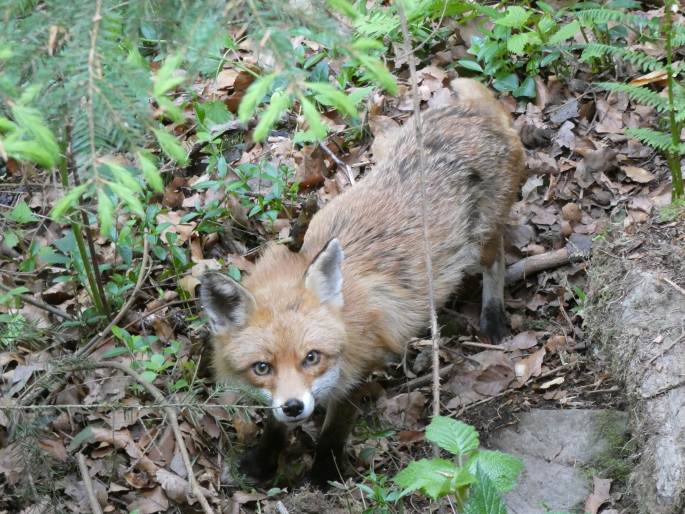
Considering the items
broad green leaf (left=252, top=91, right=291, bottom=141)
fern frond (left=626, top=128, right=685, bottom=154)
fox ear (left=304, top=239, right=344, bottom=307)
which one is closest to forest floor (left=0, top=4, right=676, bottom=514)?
fern frond (left=626, top=128, right=685, bottom=154)

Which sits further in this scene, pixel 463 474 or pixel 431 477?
pixel 431 477

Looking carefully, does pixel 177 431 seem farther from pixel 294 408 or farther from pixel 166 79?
pixel 166 79

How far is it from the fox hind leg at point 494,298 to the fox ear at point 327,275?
183 centimetres

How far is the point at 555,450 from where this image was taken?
5.21 meters

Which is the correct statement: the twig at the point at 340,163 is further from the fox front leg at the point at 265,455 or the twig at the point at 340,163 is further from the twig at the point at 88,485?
the twig at the point at 88,485

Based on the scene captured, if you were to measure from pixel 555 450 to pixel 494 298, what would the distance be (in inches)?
64.6

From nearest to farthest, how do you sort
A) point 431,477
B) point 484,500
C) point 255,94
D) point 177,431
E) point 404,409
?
point 255,94 < point 484,500 < point 431,477 < point 177,431 < point 404,409

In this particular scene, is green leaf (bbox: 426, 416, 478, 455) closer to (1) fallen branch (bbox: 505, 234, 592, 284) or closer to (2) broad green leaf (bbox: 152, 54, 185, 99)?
(2) broad green leaf (bbox: 152, 54, 185, 99)

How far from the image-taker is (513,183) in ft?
21.0

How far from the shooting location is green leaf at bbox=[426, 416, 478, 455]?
3711 millimetres

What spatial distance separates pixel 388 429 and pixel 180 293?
82.0 inches

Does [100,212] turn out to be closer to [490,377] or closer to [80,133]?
[80,133]

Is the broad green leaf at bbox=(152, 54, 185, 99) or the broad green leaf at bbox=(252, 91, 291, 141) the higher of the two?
the broad green leaf at bbox=(152, 54, 185, 99)

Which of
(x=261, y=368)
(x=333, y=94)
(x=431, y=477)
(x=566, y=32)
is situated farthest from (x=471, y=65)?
(x=333, y=94)
